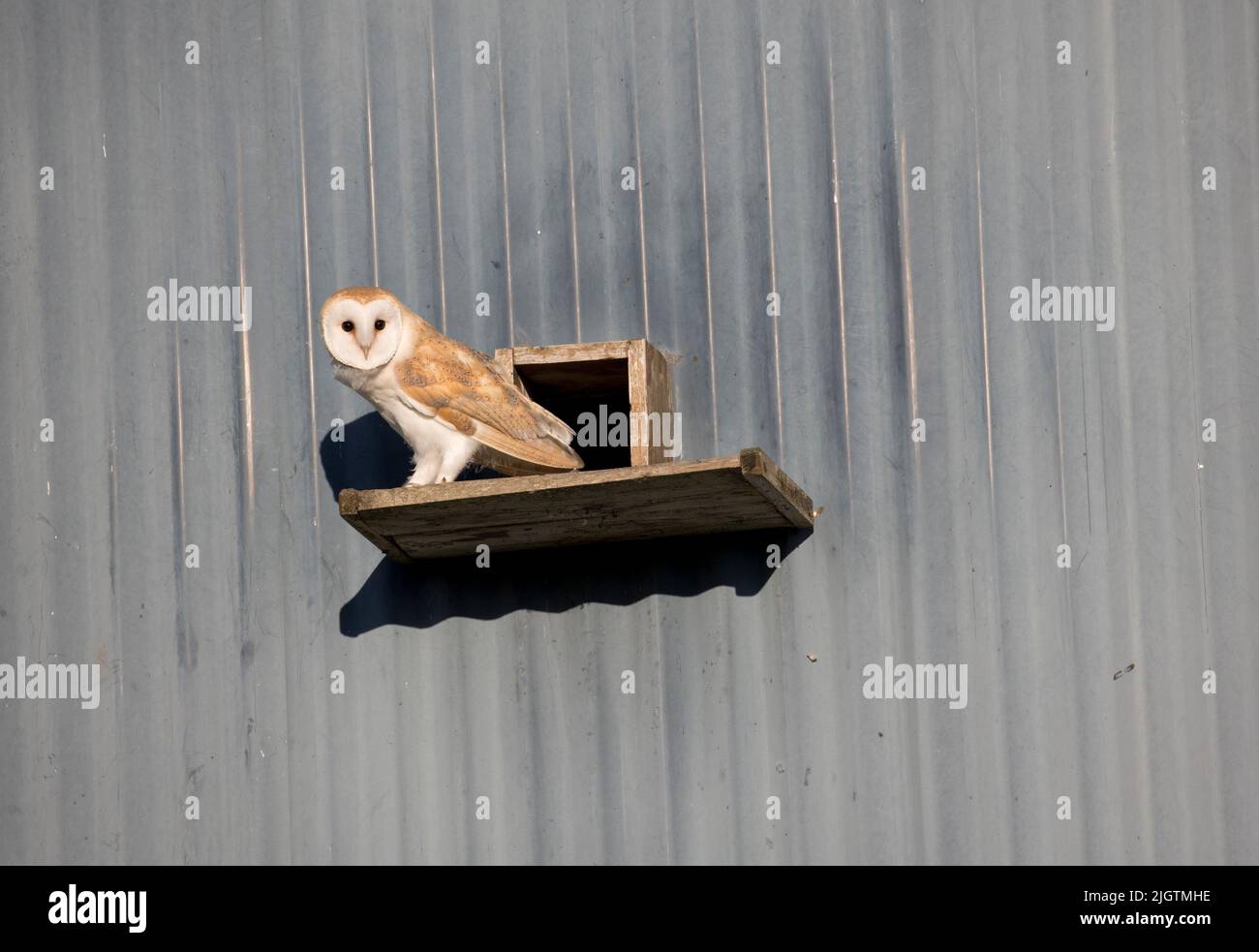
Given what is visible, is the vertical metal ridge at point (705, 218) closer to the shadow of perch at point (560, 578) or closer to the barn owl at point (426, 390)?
the shadow of perch at point (560, 578)

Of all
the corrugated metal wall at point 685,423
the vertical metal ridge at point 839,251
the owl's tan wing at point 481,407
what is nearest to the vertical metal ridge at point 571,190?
the corrugated metal wall at point 685,423

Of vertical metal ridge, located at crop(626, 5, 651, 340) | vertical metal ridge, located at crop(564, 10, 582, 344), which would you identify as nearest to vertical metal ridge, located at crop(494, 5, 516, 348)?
vertical metal ridge, located at crop(564, 10, 582, 344)

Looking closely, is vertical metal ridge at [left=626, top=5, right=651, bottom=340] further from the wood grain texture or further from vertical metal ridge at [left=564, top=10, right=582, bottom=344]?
the wood grain texture

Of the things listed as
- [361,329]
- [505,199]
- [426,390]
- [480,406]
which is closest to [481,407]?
[480,406]

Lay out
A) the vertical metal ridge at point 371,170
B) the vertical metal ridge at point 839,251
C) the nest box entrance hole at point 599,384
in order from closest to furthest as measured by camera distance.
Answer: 1. the nest box entrance hole at point 599,384
2. the vertical metal ridge at point 839,251
3. the vertical metal ridge at point 371,170

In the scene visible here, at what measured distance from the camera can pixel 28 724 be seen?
14.4 feet

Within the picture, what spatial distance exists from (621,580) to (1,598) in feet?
5.91

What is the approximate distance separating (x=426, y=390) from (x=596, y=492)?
1.77 feet

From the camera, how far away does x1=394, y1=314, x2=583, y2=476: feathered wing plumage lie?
3.89 m

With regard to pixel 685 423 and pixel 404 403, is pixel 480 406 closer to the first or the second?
pixel 404 403

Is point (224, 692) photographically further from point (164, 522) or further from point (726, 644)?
point (726, 644)

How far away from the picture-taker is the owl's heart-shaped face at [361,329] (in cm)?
389

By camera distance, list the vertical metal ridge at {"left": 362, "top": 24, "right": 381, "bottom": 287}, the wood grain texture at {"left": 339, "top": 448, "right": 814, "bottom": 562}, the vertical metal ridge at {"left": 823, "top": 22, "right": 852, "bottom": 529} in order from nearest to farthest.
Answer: the wood grain texture at {"left": 339, "top": 448, "right": 814, "bottom": 562}
the vertical metal ridge at {"left": 823, "top": 22, "right": 852, "bottom": 529}
the vertical metal ridge at {"left": 362, "top": 24, "right": 381, "bottom": 287}
